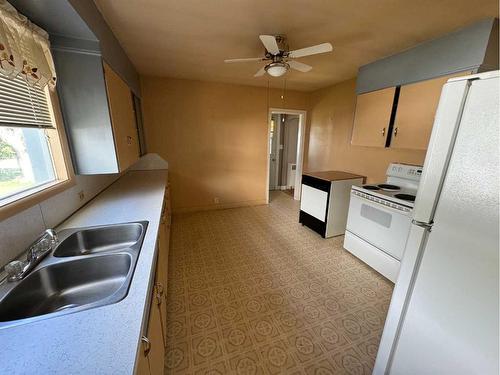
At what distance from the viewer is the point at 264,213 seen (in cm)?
401

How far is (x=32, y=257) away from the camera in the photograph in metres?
0.98

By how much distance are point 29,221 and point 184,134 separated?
2.70 metres

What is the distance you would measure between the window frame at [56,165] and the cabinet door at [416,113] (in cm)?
312

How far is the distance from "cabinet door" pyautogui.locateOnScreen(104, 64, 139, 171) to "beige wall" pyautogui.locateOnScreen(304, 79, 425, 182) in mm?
3126

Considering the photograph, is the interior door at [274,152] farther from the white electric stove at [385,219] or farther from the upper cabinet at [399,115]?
the white electric stove at [385,219]

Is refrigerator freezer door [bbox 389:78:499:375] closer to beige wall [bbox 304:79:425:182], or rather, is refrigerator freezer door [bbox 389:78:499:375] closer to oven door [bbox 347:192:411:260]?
oven door [bbox 347:192:411:260]

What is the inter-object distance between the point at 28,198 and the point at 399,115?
127 inches

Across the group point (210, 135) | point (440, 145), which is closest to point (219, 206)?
point (210, 135)

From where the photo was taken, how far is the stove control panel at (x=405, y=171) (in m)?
2.27

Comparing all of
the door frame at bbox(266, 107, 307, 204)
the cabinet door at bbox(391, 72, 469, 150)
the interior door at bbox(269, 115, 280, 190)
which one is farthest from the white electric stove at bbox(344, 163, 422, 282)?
the interior door at bbox(269, 115, 280, 190)

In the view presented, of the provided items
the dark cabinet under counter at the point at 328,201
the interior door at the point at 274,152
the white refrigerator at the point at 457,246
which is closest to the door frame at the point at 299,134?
the interior door at the point at 274,152

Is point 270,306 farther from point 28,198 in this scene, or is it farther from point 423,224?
point 28,198

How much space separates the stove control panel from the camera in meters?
2.27

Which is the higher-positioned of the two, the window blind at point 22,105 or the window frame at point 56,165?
the window blind at point 22,105
